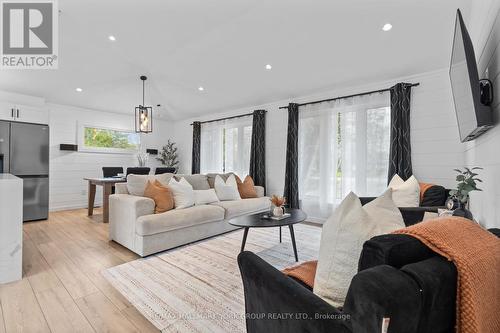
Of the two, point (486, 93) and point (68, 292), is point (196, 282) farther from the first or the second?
point (486, 93)

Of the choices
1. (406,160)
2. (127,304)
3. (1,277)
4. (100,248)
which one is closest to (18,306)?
(1,277)

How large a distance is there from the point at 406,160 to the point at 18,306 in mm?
4587

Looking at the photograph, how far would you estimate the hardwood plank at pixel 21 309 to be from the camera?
1622 mm

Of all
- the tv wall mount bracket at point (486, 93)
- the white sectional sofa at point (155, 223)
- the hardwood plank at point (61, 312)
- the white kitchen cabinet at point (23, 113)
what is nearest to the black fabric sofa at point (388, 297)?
the tv wall mount bracket at point (486, 93)

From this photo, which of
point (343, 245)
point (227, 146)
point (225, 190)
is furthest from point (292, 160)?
point (343, 245)

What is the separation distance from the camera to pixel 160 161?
7.35 metres

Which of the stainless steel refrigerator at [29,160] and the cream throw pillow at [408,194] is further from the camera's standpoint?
the stainless steel refrigerator at [29,160]

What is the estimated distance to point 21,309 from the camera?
181 cm

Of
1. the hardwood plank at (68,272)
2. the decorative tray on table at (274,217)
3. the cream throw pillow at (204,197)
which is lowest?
the hardwood plank at (68,272)

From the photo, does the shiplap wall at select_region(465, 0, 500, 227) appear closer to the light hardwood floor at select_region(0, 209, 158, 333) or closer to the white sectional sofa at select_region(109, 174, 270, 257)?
the light hardwood floor at select_region(0, 209, 158, 333)

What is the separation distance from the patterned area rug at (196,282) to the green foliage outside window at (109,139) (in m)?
4.50

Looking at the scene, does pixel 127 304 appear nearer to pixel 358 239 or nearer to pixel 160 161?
pixel 358 239

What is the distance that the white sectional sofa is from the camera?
2830mm

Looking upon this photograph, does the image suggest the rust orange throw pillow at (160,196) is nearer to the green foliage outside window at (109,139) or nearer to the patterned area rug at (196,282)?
the patterned area rug at (196,282)
